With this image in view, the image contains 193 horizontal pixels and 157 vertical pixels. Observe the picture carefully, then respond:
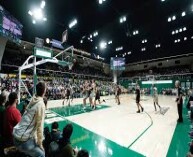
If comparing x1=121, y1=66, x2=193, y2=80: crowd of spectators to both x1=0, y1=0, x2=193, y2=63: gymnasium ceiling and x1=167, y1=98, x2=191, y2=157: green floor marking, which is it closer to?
x1=0, y1=0, x2=193, y2=63: gymnasium ceiling

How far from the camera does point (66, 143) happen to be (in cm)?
218

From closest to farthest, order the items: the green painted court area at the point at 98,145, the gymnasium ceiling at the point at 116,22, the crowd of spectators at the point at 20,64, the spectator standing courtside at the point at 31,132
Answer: the spectator standing courtside at the point at 31,132, the green painted court area at the point at 98,145, the gymnasium ceiling at the point at 116,22, the crowd of spectators at the point at 20,64

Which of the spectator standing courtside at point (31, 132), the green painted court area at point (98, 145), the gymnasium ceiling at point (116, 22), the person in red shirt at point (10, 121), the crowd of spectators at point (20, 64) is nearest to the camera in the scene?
the spectator standing courtside at point (31, 132)

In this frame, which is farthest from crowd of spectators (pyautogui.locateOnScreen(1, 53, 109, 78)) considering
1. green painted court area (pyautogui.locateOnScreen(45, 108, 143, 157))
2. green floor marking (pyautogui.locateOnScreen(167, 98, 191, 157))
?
green floor marking (pyautogui.locateOnScreen(167, 98, 191, 157))

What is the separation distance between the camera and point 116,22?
62.8 ft

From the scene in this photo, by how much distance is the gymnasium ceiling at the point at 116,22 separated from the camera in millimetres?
13677

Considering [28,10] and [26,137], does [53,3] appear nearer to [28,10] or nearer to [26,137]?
[28,10]

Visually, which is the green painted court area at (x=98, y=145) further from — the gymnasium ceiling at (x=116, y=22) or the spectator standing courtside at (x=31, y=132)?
the gymnasium ceiling at (x=116, y=22)

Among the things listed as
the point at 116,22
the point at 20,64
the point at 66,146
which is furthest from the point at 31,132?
the point at 20,64

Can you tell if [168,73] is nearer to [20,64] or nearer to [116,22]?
[116,22]

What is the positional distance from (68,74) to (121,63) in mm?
10079

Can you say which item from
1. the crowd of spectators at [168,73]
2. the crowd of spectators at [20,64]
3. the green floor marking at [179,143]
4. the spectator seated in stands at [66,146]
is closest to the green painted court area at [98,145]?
the green floor marking at [179,143]

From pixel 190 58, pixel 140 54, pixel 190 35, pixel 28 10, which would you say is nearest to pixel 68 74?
pixel 28 10

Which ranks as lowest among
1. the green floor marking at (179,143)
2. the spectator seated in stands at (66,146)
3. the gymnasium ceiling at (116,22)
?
the green floor marking at (179,143)
